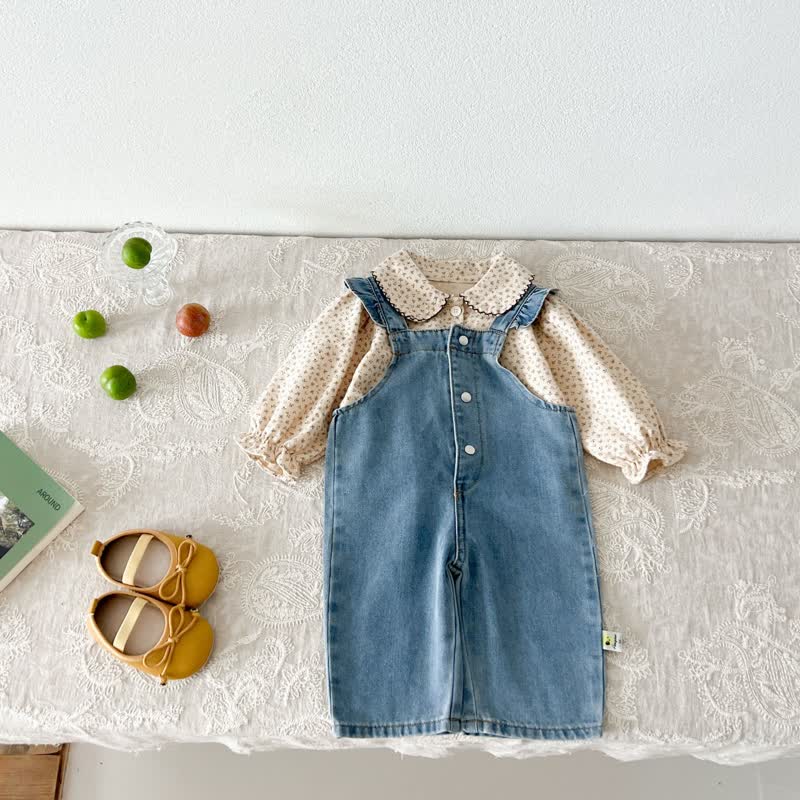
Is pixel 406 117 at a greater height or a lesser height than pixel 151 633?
greater

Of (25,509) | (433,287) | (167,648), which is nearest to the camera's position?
(167,648)

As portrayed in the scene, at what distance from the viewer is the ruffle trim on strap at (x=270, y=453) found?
1.08 meters

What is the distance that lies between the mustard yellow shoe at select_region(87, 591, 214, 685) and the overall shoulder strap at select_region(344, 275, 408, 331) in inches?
21.3

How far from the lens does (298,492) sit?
1125 millimetres

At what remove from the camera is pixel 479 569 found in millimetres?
1052

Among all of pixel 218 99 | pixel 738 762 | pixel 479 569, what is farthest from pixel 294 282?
pixel 738 762

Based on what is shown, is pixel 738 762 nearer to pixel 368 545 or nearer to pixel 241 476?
pixel 368 545

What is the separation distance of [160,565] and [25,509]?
0.80 feet

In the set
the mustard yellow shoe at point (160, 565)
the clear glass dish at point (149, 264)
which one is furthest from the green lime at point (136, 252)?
the mustard yellow shoe at point (160, 565)

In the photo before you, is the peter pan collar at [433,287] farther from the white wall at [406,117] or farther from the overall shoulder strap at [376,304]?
the white wall at [406,117]

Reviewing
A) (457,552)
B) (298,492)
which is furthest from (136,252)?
(457,552)

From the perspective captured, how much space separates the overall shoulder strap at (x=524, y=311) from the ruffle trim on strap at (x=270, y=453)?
0.40 metres

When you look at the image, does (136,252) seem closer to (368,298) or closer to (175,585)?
(368,298)

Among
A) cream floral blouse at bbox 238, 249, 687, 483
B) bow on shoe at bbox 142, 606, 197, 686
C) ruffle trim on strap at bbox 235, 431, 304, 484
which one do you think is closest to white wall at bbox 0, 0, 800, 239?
cream floral blouse at bbox 238, 249, 687, 483
